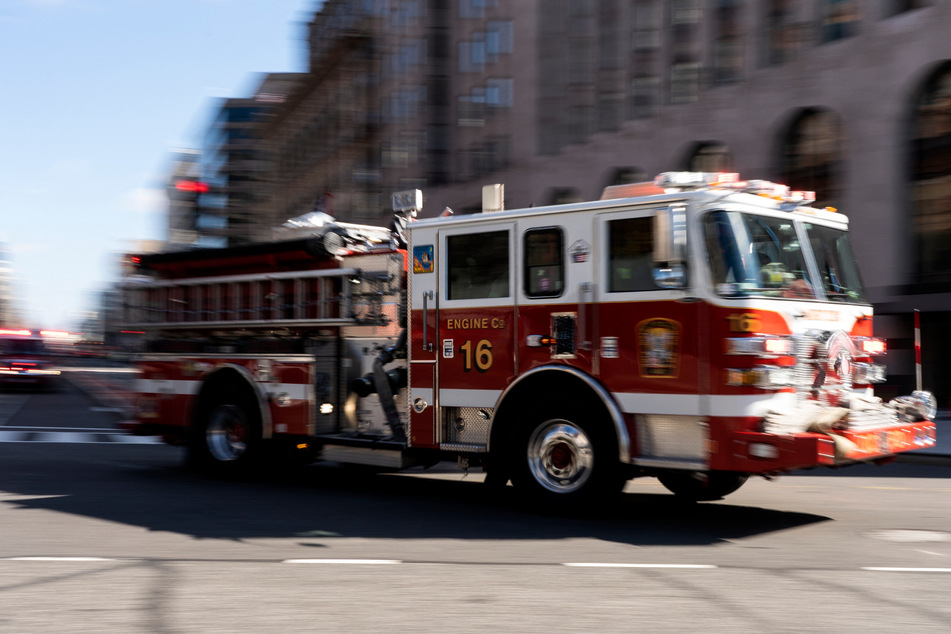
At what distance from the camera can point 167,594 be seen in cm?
561

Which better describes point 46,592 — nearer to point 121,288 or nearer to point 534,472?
point 534,472

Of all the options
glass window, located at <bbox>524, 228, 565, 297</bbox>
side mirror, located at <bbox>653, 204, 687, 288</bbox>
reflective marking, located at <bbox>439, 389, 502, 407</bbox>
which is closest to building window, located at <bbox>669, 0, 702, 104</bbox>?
glass window, located at <bbox>524, 228, 565, 297</bbox>

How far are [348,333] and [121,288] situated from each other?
13.2 ft

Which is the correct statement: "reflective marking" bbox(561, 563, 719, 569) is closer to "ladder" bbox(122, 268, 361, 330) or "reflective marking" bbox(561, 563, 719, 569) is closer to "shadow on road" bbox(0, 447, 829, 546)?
"shadow on road" bbox(0, 447, 829, 546)

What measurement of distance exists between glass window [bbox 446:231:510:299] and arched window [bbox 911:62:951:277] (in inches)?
647

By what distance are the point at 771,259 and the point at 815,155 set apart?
19.4m

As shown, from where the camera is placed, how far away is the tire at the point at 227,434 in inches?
422

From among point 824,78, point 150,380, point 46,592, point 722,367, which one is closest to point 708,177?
point 722,367

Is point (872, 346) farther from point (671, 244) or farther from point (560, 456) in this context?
point (560, 456)

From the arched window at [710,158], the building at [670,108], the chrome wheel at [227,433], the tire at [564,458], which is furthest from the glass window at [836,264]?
the arched window at [710,158]

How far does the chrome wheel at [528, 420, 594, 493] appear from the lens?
26.1 ft

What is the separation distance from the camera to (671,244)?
730cm

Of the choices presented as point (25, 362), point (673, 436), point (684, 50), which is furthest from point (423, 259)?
point (25, 362)

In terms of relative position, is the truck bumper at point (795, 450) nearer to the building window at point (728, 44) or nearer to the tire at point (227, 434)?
the tire at point (227, 434)
